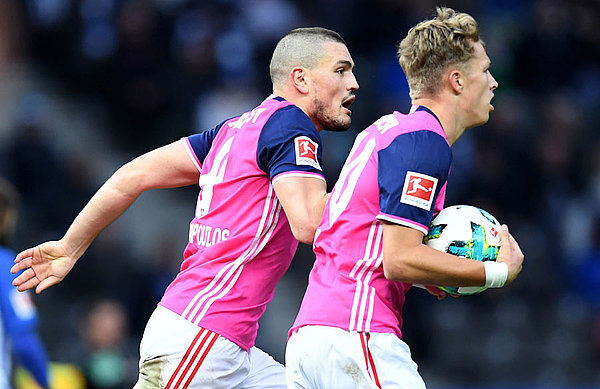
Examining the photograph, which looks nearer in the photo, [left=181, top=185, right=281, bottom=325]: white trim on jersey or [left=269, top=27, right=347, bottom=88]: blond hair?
[left=181, top=185, right=281, bottom=325]: white trim on jersey

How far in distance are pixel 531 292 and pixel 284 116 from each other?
764 centimetres

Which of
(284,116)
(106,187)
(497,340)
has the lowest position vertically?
(497,340)

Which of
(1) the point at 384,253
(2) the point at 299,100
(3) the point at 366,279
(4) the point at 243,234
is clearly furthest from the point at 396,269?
(2) the point at 299,100

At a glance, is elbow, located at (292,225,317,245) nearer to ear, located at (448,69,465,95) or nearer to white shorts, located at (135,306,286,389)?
white shorts, located at (135,306,286,389)

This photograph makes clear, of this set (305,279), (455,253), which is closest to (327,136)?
(305,279)

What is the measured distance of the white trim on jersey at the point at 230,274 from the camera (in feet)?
15.4

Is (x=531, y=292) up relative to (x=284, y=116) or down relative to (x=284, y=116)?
down


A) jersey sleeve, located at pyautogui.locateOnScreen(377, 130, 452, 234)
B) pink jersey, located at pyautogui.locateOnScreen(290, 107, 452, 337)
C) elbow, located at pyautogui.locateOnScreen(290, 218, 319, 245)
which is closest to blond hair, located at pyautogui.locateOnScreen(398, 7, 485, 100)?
pink jersey, located at pyautogui.locateOnScreen(290, 107, 452, 337)

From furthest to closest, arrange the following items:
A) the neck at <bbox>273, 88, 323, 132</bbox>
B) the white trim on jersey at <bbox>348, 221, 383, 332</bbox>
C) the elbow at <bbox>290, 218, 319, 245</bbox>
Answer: the neck at <bbox>273, 88, 323, 132</bbox>
the elbow at <bbox>290, 218, 319, 245</bbox>
the white trim on jersey at <bbox>348, 221, 383, 332</bbox>

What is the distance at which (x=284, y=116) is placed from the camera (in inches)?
185

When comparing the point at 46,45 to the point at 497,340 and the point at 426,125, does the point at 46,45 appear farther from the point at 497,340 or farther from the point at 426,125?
the point at 426,125

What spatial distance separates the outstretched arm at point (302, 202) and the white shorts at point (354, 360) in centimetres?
45

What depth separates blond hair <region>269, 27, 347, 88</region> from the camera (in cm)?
505

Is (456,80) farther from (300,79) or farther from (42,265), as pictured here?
(42,265)
